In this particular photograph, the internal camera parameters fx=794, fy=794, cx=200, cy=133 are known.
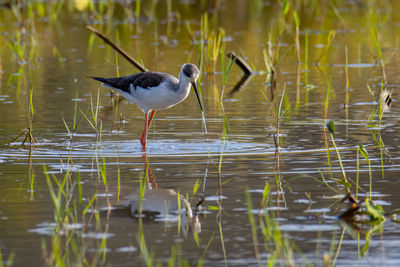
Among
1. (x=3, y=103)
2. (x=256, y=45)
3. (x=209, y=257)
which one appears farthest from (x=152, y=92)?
(x=256, y=45)

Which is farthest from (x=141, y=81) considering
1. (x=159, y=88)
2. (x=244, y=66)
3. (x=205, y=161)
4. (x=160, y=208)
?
(x=244, y=66)

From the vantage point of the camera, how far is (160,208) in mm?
5711

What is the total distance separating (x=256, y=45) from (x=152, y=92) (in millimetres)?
7939

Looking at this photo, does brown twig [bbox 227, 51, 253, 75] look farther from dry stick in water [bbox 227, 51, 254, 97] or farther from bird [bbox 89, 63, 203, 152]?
bird [bbox 89, 63, 203, 152]

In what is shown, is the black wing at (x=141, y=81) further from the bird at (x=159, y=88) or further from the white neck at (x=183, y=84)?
the white neck at (x=183, y=84)

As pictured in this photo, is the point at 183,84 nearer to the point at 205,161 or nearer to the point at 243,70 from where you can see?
the point at 205,161

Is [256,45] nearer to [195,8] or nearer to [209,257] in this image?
[195,8]

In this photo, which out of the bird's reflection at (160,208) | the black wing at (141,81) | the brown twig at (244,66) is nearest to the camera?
the bird's reflection at (160,208)

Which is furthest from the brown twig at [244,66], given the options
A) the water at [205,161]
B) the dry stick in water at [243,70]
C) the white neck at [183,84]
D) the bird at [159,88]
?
the white neck at [183,84]

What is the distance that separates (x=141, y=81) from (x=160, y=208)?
10.4ft

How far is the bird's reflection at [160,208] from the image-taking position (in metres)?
5.37

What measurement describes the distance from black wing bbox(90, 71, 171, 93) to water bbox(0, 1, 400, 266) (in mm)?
483

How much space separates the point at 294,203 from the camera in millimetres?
5758

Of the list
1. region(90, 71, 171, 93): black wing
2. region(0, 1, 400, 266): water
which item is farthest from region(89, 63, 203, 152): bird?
region(0, 1, 400, 266): water
